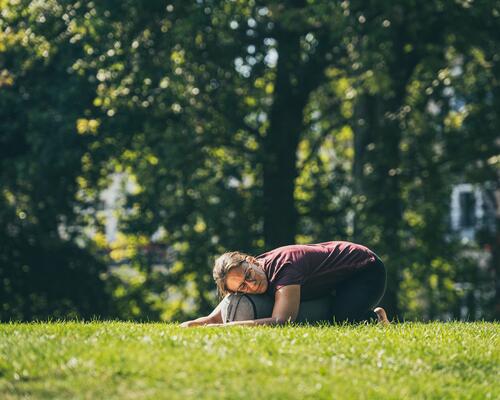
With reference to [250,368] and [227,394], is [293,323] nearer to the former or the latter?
[250,368]

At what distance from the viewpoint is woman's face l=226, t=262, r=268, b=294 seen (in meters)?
9.17

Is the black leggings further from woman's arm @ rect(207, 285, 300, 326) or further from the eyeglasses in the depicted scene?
the eyeglasses

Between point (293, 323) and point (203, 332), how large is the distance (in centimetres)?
115

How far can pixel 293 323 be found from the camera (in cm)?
952

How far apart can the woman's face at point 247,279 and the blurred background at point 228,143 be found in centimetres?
935

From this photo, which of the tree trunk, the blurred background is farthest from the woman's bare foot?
the tree trunk

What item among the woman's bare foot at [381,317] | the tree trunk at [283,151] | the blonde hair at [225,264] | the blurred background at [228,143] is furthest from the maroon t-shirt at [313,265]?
the tree trunk at [283,151]

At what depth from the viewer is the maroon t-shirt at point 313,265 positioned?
30.3 feet

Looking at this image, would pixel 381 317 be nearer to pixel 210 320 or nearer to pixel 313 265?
pixel 313 265

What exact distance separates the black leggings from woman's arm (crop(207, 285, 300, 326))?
0.87 metres

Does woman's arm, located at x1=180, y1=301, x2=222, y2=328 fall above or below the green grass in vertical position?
below

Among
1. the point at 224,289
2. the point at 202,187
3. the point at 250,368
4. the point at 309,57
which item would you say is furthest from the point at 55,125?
the point at 250,368

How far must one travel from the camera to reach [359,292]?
1001cm

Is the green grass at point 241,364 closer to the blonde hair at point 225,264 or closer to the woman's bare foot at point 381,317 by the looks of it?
the blonde hair at point 225,264
